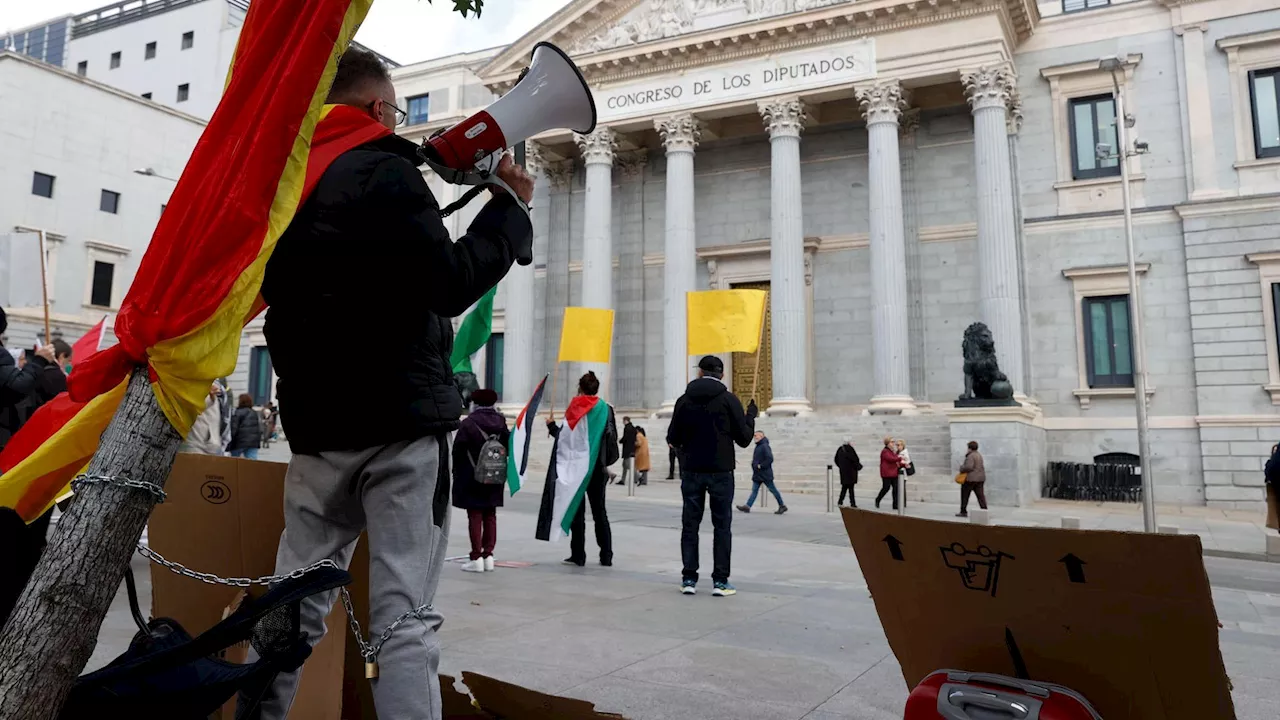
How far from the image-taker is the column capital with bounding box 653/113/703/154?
87.4 feet

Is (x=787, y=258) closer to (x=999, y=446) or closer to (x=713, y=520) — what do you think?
(x=999, y=446)

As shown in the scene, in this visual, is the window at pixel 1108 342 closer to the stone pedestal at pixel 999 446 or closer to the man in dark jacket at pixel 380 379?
the stone pedestal at pixel 999 446

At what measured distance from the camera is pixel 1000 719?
1.86 metres

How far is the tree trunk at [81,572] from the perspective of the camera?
1601 mm

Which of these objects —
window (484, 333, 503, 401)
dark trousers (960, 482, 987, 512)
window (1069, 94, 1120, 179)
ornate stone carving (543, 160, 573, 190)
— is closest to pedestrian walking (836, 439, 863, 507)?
dark trousers (960, 482, 987, 512)

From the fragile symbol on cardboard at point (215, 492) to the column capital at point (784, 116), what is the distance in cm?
2413

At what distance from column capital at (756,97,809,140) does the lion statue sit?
29.3 feet

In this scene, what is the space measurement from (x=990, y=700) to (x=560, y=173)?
3065 centimetres

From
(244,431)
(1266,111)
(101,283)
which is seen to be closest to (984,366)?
(1266,111)

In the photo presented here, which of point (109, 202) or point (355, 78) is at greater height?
point (109, 202)

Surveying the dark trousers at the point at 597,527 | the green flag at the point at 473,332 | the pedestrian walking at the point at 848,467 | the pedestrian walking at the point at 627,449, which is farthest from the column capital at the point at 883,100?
the green flag at the point at 473,332

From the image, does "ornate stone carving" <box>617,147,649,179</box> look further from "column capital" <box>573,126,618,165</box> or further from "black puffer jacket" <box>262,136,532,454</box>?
"black puffer jacket" <box>262,136,532,454</box>

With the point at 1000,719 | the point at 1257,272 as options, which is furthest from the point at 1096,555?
the point at 1257,272

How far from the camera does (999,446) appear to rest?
62.4 feet
